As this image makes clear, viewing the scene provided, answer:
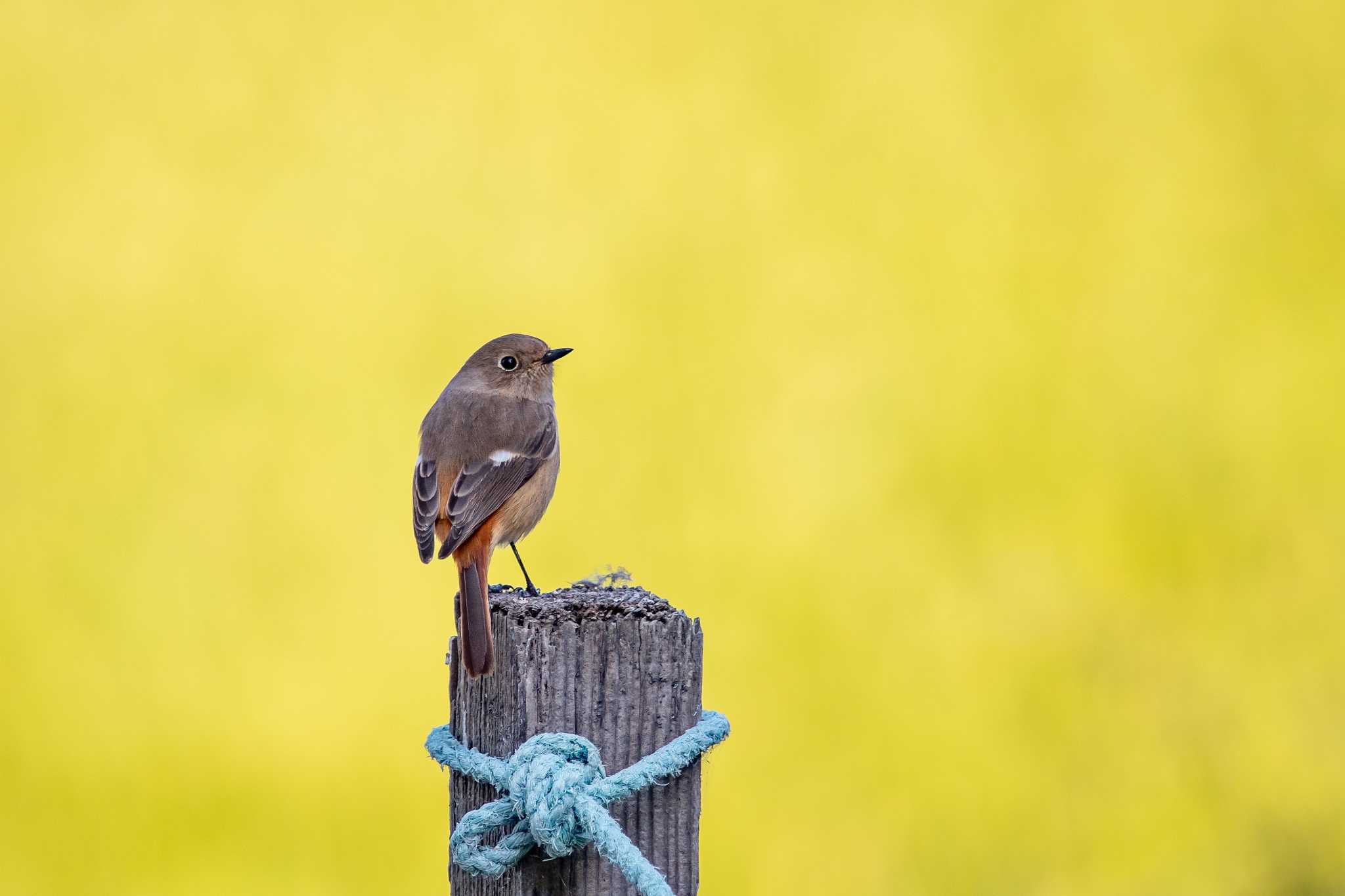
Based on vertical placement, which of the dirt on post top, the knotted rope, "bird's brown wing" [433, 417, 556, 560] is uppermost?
"bird's brown wing" [433, 417, 556, 560]

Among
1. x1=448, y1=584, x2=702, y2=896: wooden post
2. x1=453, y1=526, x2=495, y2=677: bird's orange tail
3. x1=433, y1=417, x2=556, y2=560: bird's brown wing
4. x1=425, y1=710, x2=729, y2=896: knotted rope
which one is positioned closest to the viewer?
x1=425, y1=710, x2=729, y2=896: knotted rope

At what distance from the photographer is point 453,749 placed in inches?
82.7

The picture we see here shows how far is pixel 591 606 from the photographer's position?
202cm

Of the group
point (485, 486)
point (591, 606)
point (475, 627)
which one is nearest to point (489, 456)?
point (485, 486)

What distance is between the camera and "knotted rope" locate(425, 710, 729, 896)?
Answer: 1.86 metres

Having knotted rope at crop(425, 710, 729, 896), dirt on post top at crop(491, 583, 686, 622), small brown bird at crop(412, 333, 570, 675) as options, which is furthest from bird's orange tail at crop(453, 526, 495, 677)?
small brown bird at crop(412, 333, 570, 675)

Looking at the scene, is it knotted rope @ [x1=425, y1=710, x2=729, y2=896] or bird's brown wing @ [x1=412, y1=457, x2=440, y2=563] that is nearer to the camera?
knotted rope @ [x1=425, y1=710, x2=729, y2=896]

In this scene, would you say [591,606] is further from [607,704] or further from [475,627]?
[475,627]

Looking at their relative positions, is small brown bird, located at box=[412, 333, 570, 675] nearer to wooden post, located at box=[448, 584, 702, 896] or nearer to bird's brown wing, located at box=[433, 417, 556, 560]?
bird's brown wing, located at box=[433, 417, 556, 560]

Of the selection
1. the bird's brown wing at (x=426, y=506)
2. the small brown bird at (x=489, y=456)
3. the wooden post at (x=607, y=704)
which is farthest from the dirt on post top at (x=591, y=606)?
the bird's brown wing at (x=426, y=506)

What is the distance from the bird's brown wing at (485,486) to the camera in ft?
11.1

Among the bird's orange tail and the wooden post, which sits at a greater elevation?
the bird's orange tail

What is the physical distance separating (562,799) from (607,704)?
0.57 ft

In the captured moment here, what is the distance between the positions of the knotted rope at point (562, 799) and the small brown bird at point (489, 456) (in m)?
1.05
